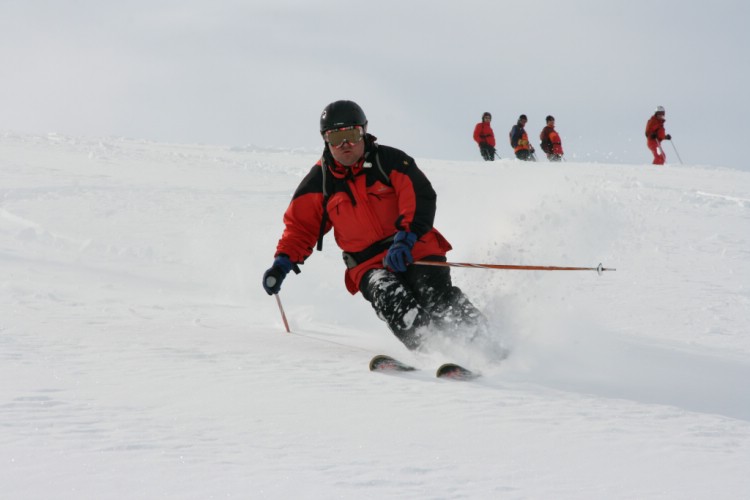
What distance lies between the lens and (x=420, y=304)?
4480 mm

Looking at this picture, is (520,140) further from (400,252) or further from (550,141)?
(400,252)

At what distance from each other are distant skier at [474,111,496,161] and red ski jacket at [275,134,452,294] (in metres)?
16.2

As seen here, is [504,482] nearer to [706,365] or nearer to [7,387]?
[7,387]

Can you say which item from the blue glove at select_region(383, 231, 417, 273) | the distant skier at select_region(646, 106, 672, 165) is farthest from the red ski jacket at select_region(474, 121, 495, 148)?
the blue glove at select_region(383, 231, 417, 273)

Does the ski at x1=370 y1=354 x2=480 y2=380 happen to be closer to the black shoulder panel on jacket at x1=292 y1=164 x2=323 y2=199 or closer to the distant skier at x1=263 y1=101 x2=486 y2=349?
the distant skier at x1=263 y1=101 x2=486 y2=349

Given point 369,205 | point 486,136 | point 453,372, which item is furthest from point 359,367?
point 486,136

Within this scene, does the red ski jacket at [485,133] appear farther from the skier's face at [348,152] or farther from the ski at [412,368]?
the ski at [412,368]

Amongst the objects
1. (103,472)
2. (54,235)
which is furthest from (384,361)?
(54,235)

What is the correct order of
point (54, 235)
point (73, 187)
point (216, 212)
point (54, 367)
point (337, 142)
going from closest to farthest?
point (54, 367)
point (337, 142)
point (54, 235)
point (216, 212)
point (73, 187)

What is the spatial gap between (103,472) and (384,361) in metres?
1.97

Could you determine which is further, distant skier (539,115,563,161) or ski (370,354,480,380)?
distant skier (539,115,563,161)

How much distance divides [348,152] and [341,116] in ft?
0.72

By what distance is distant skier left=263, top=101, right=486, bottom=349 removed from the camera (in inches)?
170

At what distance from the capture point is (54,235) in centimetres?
858
